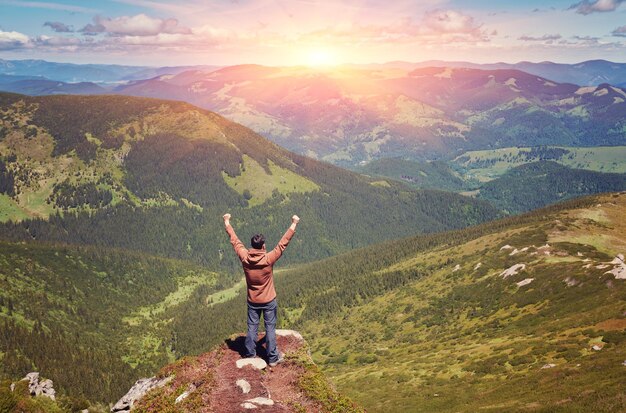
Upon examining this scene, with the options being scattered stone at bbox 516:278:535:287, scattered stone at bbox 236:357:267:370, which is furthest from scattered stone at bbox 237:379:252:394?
scattered stone at bbox 516:278:535:287

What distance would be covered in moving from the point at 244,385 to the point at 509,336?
99826 millimetres

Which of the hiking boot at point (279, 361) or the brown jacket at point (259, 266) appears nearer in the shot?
the brown jacket at point (259, 266)

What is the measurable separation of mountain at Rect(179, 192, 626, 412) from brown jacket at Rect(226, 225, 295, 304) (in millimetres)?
38749

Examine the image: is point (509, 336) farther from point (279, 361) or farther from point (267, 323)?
point (267, 323)

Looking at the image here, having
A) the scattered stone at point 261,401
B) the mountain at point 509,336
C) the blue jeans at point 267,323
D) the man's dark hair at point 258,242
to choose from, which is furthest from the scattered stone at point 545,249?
the scattered stone at point 261,401

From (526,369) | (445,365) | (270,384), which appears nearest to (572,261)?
(445,365)

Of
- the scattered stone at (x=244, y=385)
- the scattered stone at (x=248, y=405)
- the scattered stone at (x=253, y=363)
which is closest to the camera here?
the scattered stone at (x=248, y=405)

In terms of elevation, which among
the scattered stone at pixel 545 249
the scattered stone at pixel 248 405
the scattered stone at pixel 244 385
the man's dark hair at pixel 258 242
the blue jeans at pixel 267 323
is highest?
the man's dark hair at pixel 258 242

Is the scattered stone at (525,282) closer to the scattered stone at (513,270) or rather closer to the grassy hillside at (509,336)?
the grassy hillside at (509,336)

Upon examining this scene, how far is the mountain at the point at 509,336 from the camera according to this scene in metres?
63.8

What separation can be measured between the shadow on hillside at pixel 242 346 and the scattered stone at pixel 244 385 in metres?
4.08

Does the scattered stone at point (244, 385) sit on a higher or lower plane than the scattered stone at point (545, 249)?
higher

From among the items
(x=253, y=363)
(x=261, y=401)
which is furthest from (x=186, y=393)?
(x=261, y=401)

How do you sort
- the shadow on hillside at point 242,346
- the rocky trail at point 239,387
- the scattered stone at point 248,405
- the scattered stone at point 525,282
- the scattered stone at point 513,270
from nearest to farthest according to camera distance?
1. the scattered stone at point 248,405
2. the rocky trail at point 239,387
3. the shadow on hillside at point 242,346
4. the scattered stone at point 525,282
5. the scattered stone at point 513,270
